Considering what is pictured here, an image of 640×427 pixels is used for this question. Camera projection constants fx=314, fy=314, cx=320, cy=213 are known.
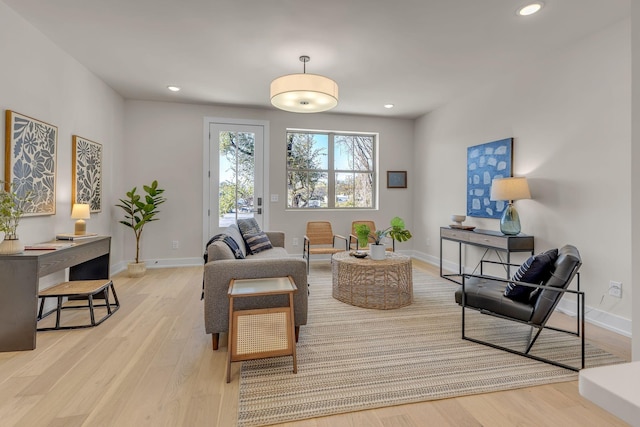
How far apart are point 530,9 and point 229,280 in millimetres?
3124

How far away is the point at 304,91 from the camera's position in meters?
2.80

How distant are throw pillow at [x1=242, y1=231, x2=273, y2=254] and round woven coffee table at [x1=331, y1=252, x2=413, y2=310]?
110 cm

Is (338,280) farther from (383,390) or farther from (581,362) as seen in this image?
(581,362)

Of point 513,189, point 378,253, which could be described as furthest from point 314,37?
point 513,189

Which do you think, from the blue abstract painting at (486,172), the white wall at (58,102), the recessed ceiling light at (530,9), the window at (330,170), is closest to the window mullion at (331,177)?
the window at (330,170)

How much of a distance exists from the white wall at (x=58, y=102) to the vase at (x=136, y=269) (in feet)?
1.58

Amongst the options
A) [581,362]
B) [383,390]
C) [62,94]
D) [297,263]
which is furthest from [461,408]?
[62,94]

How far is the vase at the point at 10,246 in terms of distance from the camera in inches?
90.1

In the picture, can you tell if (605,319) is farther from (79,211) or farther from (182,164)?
(182,164)

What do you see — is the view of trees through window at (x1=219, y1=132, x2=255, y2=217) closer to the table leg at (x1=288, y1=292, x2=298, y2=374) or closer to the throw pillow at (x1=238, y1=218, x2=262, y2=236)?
the throw pillow at (x1=238, y1=218, x2=262, y2=236)

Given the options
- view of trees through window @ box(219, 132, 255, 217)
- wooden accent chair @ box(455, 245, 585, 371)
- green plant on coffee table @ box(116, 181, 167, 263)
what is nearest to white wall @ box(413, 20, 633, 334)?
wooden accent chair @ box(455, 245, 585, 371)

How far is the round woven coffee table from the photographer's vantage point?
3.14 meters

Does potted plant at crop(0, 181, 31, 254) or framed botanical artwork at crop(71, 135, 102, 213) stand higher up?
framed botanical artwork at crop(71, 135, 102, 213)

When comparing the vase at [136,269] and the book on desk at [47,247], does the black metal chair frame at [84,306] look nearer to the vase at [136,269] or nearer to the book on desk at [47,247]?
the book on desk at [47,247]
